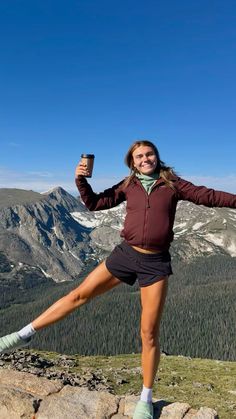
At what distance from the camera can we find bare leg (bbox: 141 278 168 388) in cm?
969

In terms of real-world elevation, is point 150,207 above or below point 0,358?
above

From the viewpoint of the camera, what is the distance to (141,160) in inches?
386

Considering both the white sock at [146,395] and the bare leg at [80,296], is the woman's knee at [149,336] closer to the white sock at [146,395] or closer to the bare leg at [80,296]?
the white sock at [146,395]

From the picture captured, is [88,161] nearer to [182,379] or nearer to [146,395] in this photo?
[146,395]

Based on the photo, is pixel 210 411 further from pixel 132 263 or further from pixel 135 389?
pixel 135 389

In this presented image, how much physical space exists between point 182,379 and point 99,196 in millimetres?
23933

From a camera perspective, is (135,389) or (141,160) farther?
(135,389)

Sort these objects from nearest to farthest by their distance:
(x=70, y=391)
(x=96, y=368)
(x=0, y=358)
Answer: (x=70, y=391) < (x=0, y=358) < (x=96, y=368)

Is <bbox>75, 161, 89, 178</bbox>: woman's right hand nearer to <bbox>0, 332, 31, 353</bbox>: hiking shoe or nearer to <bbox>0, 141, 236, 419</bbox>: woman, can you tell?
<bbox>0, 141, 236, 419</bbox>: woman

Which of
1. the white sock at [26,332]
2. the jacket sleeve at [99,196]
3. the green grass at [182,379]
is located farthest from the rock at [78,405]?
the green grass at [182,379]

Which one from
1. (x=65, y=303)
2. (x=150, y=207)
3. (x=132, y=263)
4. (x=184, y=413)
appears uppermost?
(x=150, y=207)

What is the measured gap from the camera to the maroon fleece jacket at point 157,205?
9.41 metres

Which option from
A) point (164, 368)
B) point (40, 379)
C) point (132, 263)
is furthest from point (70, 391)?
point (164, 368)

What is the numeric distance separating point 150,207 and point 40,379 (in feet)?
20.8
